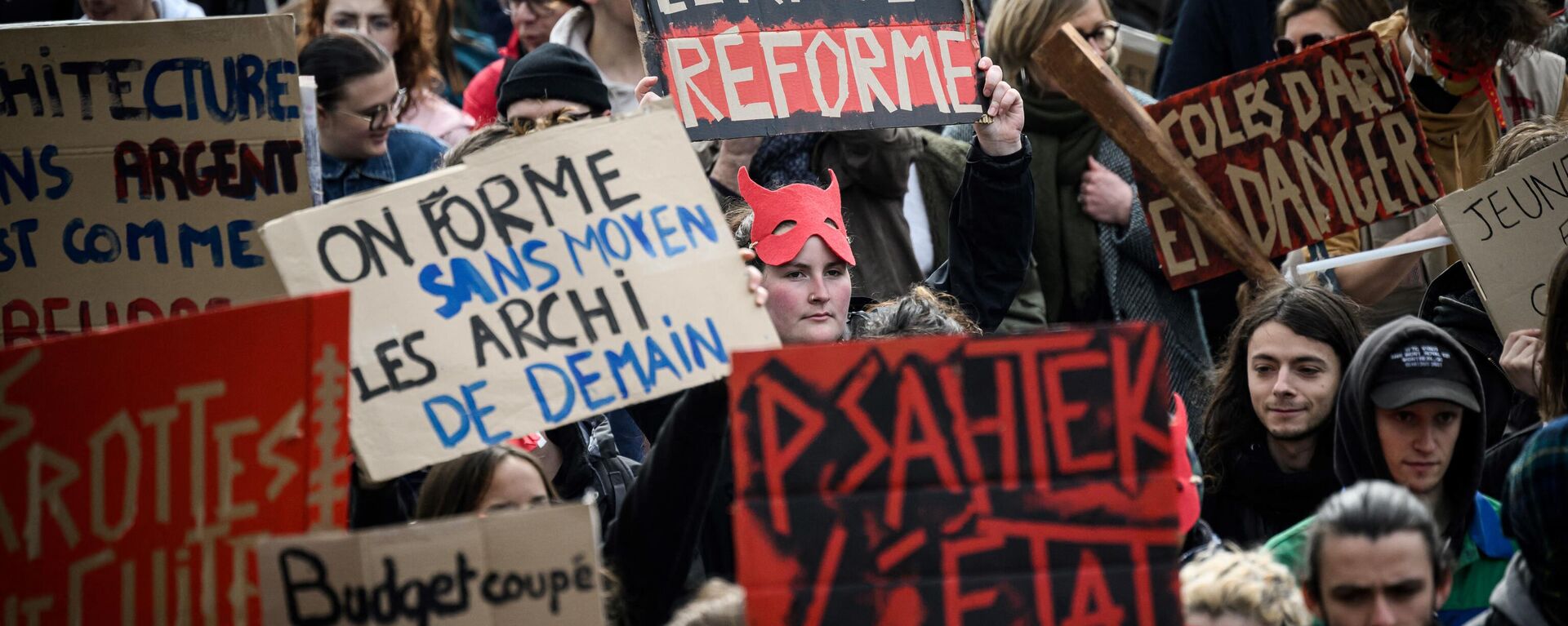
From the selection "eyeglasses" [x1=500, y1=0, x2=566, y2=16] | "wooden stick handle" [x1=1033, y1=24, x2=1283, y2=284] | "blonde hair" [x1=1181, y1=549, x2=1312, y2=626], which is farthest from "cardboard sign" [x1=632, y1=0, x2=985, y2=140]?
"eyeglasses" [x1=500, y1=0, x2=566, y2=16]

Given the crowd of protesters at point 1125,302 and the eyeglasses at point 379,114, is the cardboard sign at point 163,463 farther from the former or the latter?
the eyeglasses at point 379,114

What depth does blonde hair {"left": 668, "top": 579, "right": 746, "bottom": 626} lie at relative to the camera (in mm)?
3342

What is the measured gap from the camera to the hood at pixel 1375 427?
4242 mm

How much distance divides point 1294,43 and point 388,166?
3.26 meters

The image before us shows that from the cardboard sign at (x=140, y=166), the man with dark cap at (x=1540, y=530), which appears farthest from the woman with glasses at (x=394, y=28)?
the man with dark cap at (x=1540, y=530)

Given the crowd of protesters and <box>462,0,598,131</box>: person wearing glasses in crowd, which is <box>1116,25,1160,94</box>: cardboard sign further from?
<box>462,0,598,131</box>: person wearing glasses in crowd

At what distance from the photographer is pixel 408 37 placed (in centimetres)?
702

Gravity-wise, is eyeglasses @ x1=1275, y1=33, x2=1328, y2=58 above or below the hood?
above

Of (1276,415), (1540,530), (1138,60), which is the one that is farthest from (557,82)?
(1540,530)

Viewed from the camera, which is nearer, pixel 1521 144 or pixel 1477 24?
pixel 1521 144

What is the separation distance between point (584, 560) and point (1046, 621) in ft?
2.57

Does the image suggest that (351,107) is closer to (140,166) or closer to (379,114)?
(379,114)

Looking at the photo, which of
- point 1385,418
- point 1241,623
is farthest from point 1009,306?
point 1241,623

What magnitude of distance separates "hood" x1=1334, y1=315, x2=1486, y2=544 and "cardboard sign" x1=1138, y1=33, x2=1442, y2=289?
986mm
